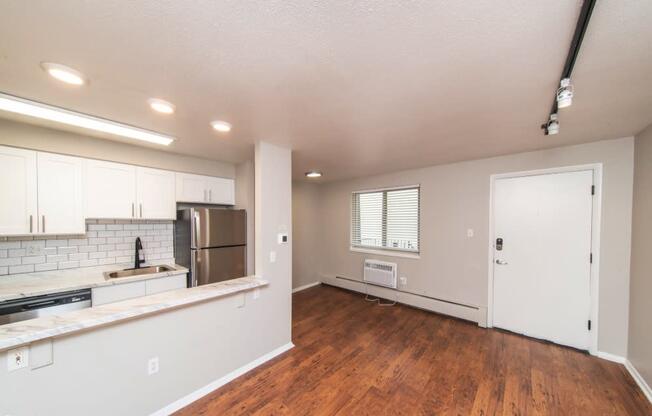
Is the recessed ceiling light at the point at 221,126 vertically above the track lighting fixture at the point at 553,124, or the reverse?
the recessed ceiling light at the point at 221,126

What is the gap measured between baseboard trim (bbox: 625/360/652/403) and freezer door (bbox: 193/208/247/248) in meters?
4.22

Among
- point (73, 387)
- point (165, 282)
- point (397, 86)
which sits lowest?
point (73, 387)

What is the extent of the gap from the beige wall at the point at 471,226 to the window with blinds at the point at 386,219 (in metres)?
0.17

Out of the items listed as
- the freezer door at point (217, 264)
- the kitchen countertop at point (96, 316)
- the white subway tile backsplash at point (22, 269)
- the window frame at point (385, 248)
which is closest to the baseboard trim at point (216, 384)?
the kitchen countertop at point (96, 316)

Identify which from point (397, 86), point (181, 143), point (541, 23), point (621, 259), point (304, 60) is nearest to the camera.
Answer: point (541, 23)

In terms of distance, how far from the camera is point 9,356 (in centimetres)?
126

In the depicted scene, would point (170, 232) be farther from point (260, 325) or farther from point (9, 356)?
point (9, 356)

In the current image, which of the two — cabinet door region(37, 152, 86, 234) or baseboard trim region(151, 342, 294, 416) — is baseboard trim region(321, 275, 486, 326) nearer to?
baseboard trim region(151, 342, 294, 416)

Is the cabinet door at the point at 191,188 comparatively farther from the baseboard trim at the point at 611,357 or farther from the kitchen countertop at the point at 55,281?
the baseboard trim at the point at 611,357

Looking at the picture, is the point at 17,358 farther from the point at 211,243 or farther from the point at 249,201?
the point at 249,201

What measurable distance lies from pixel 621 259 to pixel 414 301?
2.37 meters

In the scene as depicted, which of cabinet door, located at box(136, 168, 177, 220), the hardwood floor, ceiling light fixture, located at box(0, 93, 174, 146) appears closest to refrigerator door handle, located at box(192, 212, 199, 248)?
cabinet door, located at box(136, 168, 177, 220)

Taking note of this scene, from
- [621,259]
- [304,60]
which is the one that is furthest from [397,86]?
[621,259]

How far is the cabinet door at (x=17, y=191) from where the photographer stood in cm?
204
